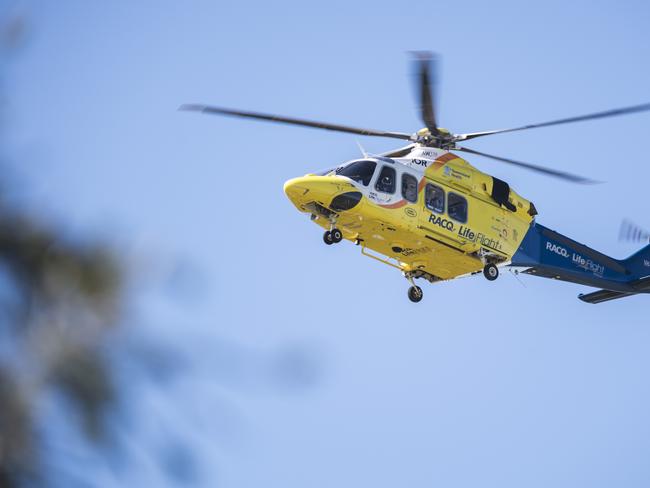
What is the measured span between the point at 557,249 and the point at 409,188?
4724 mm

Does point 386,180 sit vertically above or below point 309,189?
above

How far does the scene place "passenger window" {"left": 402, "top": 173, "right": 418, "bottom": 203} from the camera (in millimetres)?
18953

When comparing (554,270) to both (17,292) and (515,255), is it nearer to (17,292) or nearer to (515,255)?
(515,255)

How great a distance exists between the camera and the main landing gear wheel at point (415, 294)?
68.4 ft

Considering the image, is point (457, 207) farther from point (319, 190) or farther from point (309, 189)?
point (309, 189)

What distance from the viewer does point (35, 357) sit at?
2.69 meters

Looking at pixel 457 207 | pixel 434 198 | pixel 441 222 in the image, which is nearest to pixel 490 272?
pixel 457 207

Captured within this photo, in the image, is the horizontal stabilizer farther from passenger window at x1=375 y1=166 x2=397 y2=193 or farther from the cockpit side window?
the cockpit side window

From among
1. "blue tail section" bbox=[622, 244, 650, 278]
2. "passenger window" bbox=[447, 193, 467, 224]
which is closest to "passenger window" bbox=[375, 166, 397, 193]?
"passenger window" bbox=[447, 193, 467, 224]

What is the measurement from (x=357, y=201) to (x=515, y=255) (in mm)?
Answer: 4672

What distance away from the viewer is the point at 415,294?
2086cm

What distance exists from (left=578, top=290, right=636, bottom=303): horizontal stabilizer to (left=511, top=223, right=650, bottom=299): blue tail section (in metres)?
0.12

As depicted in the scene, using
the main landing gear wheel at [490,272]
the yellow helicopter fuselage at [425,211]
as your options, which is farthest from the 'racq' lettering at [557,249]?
the main landing gear wheel at [490,272]

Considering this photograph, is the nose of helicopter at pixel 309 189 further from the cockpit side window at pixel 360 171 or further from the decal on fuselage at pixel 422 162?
the decal on fuselage at pixel 422 162
